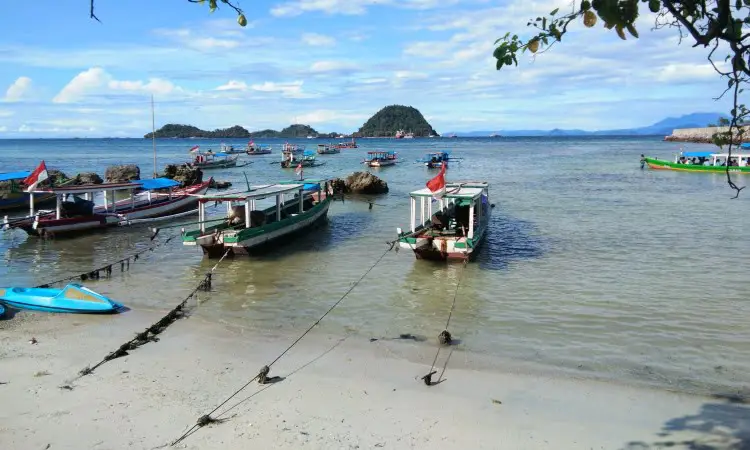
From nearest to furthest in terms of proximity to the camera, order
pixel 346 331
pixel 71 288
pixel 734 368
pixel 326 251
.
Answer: pixel 734 368, pixel 346 331, pixel 71 288, pixel 326 251

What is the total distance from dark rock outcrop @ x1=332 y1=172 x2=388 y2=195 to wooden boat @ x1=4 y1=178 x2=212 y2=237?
1294cm

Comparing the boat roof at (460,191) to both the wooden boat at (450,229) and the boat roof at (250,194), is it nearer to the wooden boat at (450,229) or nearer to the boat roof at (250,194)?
the wooden boat at (450,229)

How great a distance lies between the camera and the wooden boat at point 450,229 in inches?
720

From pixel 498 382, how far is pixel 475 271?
27.3ft

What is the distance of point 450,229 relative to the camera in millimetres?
20312

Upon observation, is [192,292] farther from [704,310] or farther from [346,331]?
[704,310]

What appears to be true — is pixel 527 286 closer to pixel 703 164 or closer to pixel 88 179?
pixel 88 179

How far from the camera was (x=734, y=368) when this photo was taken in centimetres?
1066

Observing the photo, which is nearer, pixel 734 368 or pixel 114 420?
pixel 114 420

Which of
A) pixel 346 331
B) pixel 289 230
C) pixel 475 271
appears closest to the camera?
pixel 346 331

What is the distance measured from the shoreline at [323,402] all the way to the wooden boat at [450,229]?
6.88 metres

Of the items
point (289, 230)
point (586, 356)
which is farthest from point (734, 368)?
point (289, 230)

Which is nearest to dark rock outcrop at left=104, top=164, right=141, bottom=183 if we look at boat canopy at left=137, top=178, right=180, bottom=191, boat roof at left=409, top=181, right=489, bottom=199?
boat canopy at left=137, top=178, right=180, bottom=191

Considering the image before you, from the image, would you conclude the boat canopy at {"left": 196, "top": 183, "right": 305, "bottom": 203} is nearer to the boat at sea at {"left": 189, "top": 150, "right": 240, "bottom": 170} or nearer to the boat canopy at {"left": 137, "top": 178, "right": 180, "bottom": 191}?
the boat canopy at {"left": 137, "top": 178, "right": 180, "bottom": 191}
